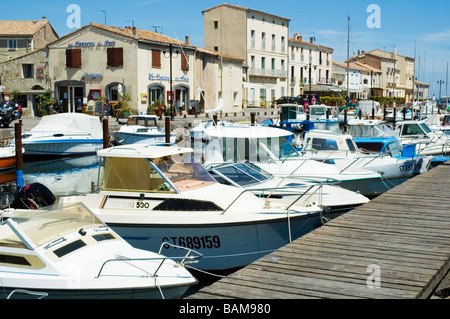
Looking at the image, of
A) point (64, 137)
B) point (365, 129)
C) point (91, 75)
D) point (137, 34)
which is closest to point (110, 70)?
point (91, 75)

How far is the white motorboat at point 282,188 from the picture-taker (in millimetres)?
11891

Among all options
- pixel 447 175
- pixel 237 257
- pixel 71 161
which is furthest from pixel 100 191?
pixel 71 161

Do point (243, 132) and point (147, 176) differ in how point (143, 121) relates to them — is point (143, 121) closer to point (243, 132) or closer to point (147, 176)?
point (243, 132)

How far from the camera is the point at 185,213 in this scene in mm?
10328

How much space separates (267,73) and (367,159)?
160 ft

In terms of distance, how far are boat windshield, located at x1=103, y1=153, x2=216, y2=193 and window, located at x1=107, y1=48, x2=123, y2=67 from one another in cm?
3242

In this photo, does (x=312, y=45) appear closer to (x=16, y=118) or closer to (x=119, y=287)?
(x=16, y=118)

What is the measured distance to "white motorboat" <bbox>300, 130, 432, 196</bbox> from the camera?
17.7 metres

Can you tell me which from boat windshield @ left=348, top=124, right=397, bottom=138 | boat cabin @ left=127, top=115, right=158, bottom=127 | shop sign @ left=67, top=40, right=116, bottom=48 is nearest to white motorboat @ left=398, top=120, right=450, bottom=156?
boat windshield @ left=348, top=124, right=397, bottom=138

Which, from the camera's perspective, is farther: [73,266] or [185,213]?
[185,213]

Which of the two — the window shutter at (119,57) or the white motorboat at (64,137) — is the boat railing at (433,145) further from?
the window shutter at (119,57)

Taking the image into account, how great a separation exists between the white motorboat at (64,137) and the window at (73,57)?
1447 centimetres

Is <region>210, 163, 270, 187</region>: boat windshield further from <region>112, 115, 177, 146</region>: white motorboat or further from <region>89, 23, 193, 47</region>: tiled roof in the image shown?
<region>89, 23, 193, 47</region>: tiled roof

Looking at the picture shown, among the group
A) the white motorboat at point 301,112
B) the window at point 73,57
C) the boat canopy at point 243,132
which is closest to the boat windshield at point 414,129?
the boat canopy at point 243,132
